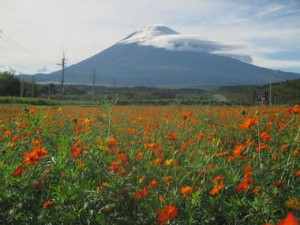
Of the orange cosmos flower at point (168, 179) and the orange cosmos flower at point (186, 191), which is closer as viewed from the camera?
the orange cosmos flower at point (186, 191)

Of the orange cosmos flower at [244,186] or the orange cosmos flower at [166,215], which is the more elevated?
the orange cosmos flower at [244,186]

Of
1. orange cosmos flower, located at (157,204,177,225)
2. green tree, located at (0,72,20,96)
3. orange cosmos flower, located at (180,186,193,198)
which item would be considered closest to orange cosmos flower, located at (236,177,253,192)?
orange cosmos flower, located at (180,186,193,198)

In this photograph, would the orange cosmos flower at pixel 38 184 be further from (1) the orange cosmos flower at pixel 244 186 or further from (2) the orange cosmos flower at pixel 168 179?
(1) the orange cosmos flower at pixel 244 186

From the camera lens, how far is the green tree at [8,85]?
44906 mm

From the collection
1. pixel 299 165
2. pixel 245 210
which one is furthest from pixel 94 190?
pixel 299 165

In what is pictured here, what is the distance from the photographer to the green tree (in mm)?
44906

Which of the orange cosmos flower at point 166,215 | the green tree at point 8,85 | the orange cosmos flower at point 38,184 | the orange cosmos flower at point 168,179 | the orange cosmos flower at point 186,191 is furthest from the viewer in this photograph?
the green tree at point 8,85

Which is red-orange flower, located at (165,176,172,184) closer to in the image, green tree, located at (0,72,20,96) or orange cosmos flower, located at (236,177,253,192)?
orange cosmos flower, located at (236,177,253,192)

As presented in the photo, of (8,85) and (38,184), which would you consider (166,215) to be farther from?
(8,85)

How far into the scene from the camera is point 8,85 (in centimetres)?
4519

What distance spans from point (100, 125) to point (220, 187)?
284 centimetres

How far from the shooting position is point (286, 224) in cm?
56

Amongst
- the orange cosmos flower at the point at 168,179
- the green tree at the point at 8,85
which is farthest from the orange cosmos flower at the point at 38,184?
the green tree at the point at 8,85

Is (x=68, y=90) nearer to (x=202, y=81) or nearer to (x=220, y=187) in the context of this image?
(x=220, y=187)
